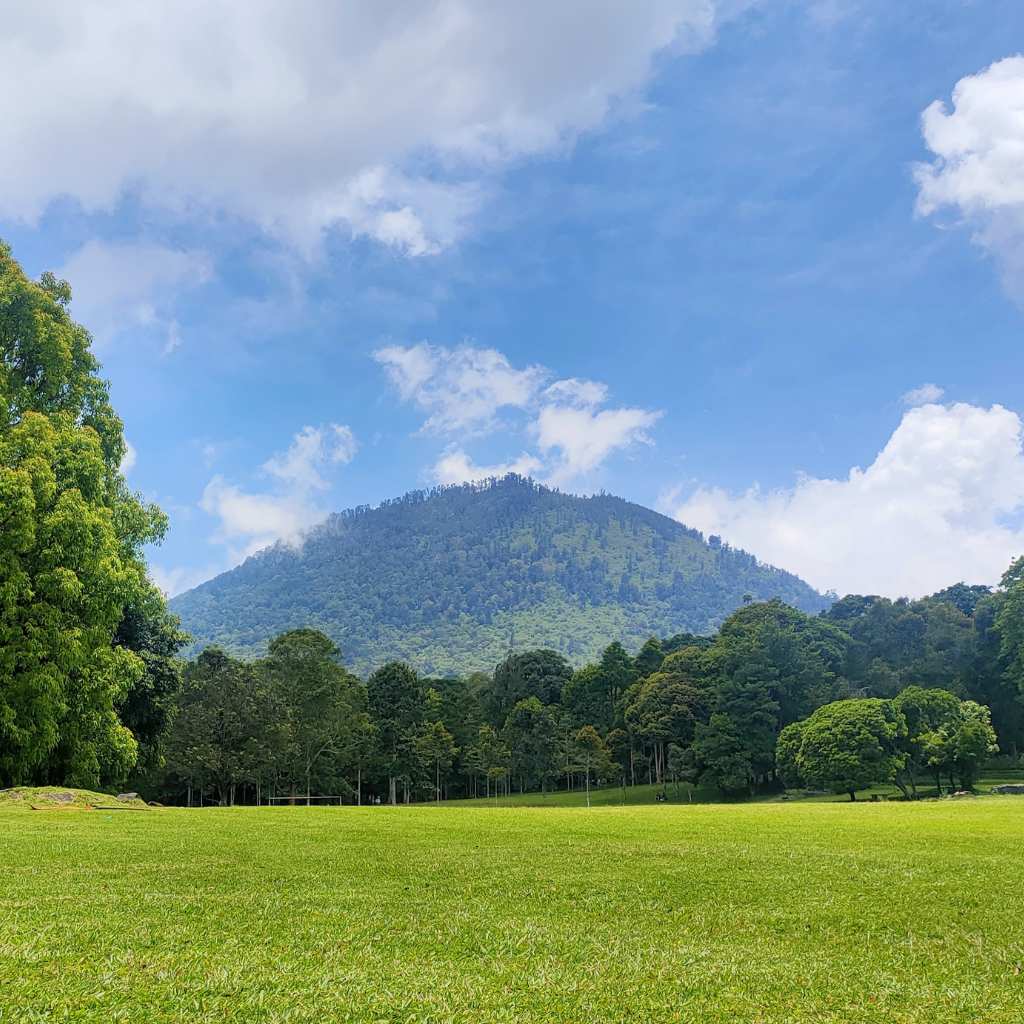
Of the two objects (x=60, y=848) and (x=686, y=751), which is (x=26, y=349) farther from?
(x=686, y=751)

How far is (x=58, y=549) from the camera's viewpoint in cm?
2275

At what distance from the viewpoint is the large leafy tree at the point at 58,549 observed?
2252 centimetres

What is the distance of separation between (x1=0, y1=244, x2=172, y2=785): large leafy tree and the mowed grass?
34.1 ft

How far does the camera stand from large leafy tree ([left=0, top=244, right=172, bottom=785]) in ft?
73.9

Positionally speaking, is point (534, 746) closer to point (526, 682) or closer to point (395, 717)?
point (395, 717)

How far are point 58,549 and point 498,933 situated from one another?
66.9 ft

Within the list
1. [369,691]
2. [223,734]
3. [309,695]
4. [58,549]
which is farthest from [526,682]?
[58,549]

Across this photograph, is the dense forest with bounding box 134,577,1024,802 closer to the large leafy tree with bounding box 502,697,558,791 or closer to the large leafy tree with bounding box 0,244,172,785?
the large leafy tree with bounding box 502,697,558,791

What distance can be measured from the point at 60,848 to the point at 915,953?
11983 mm

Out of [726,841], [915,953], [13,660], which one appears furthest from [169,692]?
[915,953]

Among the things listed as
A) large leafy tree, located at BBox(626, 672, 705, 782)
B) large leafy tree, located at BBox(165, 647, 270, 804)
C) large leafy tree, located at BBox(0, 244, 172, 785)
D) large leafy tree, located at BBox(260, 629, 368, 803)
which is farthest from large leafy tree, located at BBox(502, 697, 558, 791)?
large leafy tree, located at BBox(0, 244, 172, 785)

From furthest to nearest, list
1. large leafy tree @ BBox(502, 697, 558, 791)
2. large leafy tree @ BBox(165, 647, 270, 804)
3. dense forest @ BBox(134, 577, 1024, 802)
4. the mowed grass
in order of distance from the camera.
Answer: large leafy tree @ BBox(502, 697, 558, 791), dense forest @ BBox(134, 577, 1024, 802), large leafy tree @ BBox(165, 647, 270, 804), the mowed grass

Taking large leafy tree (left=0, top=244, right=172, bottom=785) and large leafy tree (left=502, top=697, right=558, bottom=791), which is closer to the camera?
large leafy tree (left=0, top=244, right=172, bottom=785)

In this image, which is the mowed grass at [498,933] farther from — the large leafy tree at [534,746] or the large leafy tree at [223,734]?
the large leafy tree at [534,746]
